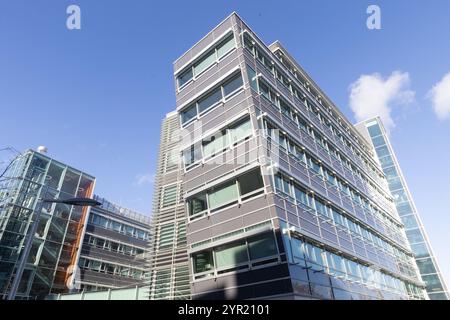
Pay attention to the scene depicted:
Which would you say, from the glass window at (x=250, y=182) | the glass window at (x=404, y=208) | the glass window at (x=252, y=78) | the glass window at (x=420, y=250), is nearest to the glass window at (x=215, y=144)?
the glass window at (x=250, y=182)

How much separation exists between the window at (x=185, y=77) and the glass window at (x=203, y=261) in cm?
1251

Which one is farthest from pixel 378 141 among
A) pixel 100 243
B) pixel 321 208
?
pixel 100 243

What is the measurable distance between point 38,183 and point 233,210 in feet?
107

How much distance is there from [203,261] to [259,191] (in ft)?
15.7

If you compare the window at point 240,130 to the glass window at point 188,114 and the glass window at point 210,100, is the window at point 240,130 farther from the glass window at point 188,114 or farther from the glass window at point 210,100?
the glass window at point 188,114

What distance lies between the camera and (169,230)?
2116 centimetres

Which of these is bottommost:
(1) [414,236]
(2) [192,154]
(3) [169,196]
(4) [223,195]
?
(4) [223,195]

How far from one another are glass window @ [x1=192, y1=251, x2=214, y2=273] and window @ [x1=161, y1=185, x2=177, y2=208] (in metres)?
6.93

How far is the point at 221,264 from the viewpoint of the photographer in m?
15.0

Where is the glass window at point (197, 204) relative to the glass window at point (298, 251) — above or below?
above

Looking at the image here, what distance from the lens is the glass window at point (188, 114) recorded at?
20766mm

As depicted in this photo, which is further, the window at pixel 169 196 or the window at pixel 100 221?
the window at pixel 100 221

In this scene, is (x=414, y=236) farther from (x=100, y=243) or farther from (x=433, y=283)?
(x=100, y=243)
